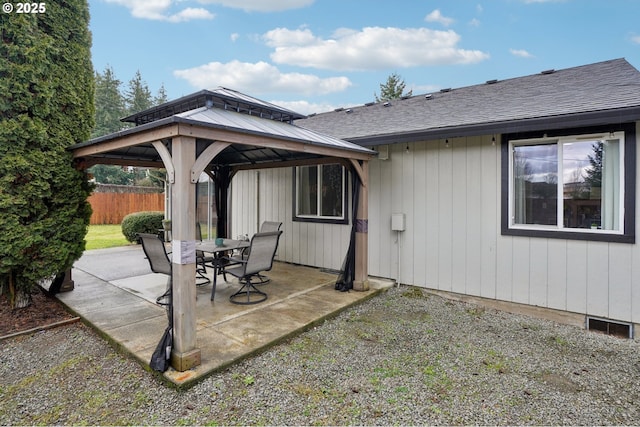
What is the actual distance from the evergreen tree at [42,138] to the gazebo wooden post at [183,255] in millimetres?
2525

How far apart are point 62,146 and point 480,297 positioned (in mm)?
6187

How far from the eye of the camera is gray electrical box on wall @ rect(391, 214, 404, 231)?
17.7ft

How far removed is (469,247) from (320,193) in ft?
9.95

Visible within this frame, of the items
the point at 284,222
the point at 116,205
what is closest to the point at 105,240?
the point at 116,205

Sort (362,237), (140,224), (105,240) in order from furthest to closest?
(105,240) → (140,224) → (362,237)

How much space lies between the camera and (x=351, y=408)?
Result: 2424mm

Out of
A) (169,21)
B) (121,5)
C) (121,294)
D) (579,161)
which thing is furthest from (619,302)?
(169,21)

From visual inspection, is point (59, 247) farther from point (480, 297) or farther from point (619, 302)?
point (619, 302)

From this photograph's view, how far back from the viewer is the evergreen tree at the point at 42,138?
148 inches

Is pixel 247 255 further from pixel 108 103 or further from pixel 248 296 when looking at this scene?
pixel 108 103

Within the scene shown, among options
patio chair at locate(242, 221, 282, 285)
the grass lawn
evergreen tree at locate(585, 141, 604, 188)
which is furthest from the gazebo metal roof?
the grass lawn

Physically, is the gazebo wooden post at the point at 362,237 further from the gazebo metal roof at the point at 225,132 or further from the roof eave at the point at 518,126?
the roof eave at the point at 518,126

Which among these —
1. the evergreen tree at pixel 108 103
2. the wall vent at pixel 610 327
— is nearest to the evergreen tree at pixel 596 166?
the wall vent at pixel 610 327

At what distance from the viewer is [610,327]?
12.9 feet
